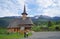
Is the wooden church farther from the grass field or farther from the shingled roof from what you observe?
the grass field

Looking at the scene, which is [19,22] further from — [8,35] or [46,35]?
[46,35]

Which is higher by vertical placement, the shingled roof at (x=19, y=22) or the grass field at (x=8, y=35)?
the shingled roof at (x=19, y=22)

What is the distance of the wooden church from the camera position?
3.79 metres

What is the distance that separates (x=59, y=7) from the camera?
12.9ft

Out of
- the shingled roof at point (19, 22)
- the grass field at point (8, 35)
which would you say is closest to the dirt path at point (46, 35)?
the grass field at point (8, 35)

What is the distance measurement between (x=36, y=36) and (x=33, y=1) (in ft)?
3.03

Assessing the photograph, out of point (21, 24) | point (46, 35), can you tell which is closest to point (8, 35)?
point (21, 24)

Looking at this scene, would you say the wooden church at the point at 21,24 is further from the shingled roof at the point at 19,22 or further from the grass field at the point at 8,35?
the grass field at the point at 8,35

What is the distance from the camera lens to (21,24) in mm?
3834

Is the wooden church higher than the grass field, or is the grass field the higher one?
the wooden church

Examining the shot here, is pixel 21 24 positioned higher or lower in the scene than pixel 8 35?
higher

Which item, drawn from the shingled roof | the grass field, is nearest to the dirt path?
the grass field

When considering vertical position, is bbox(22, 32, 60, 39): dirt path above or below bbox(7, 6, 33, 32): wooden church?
below

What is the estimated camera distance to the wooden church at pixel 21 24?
379cm
